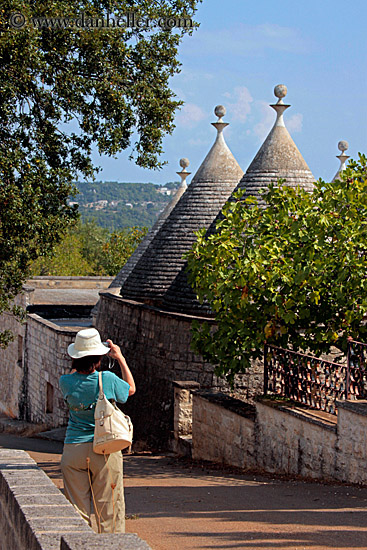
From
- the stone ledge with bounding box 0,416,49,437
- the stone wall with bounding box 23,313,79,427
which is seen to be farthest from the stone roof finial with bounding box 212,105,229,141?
the stone ledge with bounding box 0,416,49,437

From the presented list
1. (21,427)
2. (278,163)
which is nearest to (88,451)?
(278,163)

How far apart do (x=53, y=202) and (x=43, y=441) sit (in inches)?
286

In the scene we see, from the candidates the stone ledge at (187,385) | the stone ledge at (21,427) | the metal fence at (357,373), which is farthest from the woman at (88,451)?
the stone ledge at (21,427)

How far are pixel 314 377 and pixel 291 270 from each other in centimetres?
138

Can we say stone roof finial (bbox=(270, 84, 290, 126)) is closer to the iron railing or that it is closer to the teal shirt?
the iron railing

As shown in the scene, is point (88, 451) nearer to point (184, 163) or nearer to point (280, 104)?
point (280, 104)

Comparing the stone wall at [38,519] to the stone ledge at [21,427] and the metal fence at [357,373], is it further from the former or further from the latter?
the stone ledge at [21,427]

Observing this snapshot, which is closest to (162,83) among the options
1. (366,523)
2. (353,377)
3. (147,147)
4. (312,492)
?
(147,147)

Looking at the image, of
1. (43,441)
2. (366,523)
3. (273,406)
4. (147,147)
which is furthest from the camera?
(43,441)

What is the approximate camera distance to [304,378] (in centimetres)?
1046

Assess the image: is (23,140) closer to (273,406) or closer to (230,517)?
(273,406)

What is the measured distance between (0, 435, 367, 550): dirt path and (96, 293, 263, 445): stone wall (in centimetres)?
369

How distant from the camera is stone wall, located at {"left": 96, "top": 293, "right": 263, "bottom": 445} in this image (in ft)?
48.4

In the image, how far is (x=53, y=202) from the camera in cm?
1383
